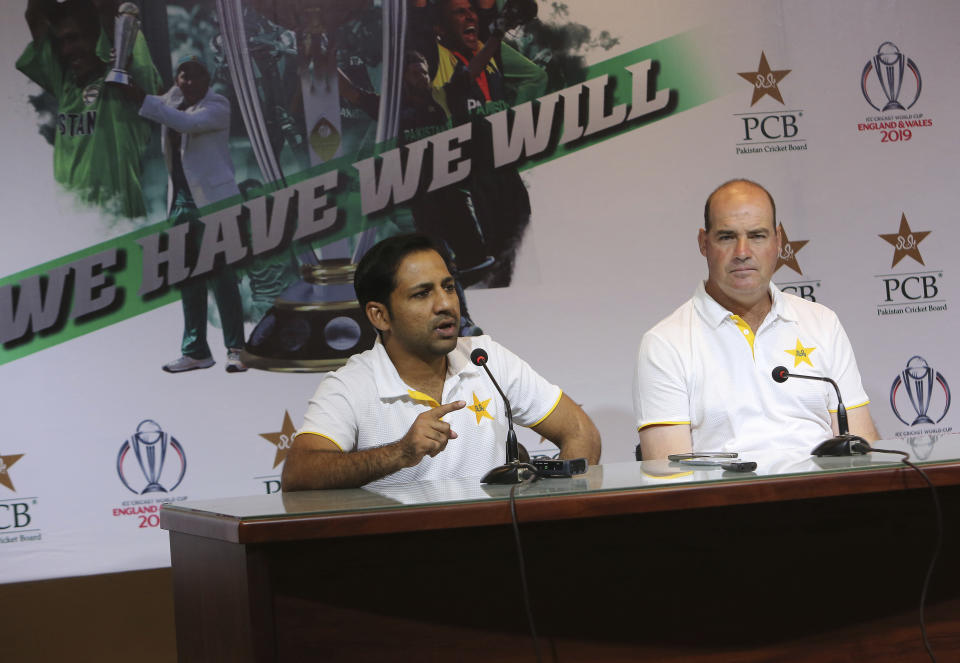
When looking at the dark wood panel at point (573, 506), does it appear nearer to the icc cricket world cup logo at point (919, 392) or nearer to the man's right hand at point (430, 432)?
the man's right hand at point (430, 432)

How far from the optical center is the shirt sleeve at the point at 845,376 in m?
2.65

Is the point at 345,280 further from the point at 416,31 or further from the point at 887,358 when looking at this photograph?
the point at 887,358

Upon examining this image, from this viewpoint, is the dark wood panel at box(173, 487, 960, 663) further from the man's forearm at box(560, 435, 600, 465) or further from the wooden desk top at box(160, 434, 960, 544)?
the man's forearm at box(560, 435, 600, 465)

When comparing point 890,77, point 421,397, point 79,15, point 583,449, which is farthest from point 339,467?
point 890,77

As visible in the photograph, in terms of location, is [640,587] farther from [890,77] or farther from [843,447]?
[890,77]

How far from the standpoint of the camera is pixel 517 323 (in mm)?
3572

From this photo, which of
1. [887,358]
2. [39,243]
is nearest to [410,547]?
[39,243]

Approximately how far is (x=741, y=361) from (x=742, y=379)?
5 cm

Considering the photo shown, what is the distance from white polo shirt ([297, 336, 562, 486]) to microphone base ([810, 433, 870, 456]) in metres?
0.83

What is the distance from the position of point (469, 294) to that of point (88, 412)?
1.40 m

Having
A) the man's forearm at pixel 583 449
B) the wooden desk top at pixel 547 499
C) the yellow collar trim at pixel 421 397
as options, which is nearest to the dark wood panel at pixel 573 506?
the wooden desk top at pixel 547 499

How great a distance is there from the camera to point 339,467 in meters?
2.18

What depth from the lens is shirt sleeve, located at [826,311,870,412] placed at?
2646 mm

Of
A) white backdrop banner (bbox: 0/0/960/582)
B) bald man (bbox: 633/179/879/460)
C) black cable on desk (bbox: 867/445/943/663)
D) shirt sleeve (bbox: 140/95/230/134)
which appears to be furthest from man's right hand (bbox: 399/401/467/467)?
shirt sleeve (bbox: 140/95/230/134)
